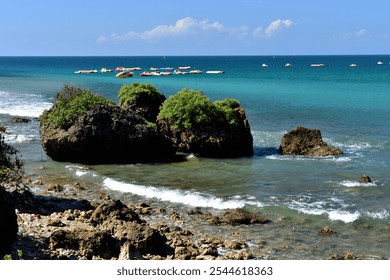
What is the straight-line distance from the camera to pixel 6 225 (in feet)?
43.1

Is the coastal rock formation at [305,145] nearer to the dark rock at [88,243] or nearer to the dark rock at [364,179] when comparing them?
the dark rock at [364,179]

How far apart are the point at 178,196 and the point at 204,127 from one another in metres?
10.2

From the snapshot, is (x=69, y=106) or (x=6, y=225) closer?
(x=6, y=225)

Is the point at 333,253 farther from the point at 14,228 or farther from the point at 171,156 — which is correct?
the point at 171,156

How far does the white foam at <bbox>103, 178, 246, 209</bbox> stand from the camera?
2191 cm

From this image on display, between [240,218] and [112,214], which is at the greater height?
[112,214]

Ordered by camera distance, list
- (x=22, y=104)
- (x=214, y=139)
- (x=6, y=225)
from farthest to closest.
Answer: (x=22, y=104) < (x=214, y=139) < (x=6, y=225)

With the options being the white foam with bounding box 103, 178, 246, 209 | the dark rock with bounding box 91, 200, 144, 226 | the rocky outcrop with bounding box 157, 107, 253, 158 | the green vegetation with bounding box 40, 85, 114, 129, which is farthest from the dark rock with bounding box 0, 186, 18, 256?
the rocky outcrop with bounding box 157, 107, 253, 158

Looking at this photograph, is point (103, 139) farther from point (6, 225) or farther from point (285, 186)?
point (6, 225)

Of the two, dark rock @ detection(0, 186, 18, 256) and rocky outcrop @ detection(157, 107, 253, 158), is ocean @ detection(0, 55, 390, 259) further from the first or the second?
dark rock @ detection(0, 186, 18, 256)

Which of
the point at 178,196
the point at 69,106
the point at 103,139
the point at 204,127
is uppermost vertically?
the point at 69,106

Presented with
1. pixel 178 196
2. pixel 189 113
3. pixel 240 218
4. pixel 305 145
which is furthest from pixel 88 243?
pixel 305 145

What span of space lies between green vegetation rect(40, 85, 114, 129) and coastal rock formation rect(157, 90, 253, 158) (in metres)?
4.26

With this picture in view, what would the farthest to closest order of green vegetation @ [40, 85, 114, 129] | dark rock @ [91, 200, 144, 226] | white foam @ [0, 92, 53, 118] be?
white foam @ [0, 92, 53, 118], green vegetation @ [40, 85, 114, 129], dark rock @ [91, 200, 144, 226]
